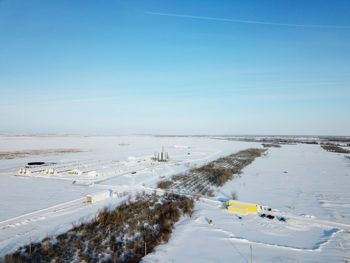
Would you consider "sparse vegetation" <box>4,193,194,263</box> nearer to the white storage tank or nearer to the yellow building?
the white storage tank

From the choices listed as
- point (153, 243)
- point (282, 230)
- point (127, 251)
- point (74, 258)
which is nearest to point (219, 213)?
point (282, 230)

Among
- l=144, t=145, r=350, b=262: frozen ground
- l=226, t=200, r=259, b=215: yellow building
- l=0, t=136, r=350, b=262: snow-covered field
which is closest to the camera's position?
l=144, t=145, r=350, b=262: frozen ground

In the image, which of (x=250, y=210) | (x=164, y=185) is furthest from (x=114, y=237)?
(x=164, y=185)

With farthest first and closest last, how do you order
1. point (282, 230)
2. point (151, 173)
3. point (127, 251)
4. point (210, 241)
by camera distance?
point (151, 173)
point (282, 230)
point (210, 241)
point (127, 251)

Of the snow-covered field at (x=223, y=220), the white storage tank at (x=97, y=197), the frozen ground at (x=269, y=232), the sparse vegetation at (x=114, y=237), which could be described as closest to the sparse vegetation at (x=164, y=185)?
the snow-covered field at (x=223, y=220)

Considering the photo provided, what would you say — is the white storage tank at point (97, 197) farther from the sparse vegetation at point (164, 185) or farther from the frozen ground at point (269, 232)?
the frozen ground at point (269, 232)

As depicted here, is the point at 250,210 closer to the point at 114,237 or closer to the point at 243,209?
the point at 243,209

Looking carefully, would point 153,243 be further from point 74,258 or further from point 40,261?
point 40,261

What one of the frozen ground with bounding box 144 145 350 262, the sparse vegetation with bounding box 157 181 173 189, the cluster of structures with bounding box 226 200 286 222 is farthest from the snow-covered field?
the sparse vegetation with bounding box 157 181 173 189
